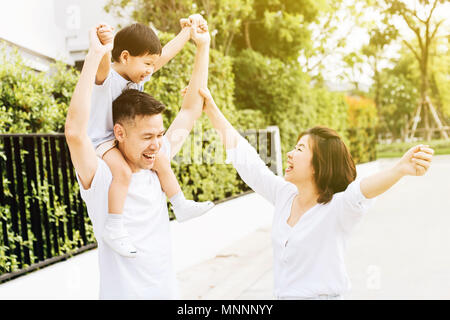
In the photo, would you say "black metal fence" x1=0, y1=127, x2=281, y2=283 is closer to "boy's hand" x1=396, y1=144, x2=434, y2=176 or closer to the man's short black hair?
the man's short black hair

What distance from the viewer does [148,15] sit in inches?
443

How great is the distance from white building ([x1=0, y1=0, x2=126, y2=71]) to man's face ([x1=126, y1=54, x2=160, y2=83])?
632cm

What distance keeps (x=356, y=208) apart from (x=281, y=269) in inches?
14.9

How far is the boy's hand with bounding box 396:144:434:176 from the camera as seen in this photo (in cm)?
158

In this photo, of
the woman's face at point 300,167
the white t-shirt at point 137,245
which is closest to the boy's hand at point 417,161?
the woman's face at point 300,167

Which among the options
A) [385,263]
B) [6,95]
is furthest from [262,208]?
[6,95]

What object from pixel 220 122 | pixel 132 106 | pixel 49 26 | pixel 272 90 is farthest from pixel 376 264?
pixel 49 26

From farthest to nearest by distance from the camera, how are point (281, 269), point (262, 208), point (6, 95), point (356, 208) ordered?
point (262, 208) → point (6, 95) → point (281, 269) → point (356, 208)

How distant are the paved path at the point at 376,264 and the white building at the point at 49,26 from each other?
12.3 feet

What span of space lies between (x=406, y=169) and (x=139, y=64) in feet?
2.78

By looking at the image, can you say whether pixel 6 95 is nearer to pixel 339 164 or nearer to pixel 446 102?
pixel 339 164

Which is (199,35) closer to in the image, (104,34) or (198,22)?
(198,22)

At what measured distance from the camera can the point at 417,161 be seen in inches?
62.6

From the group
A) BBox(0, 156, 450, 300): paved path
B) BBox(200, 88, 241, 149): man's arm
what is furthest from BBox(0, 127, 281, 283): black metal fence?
BBox(200, 88, 241, 149): man's arm
